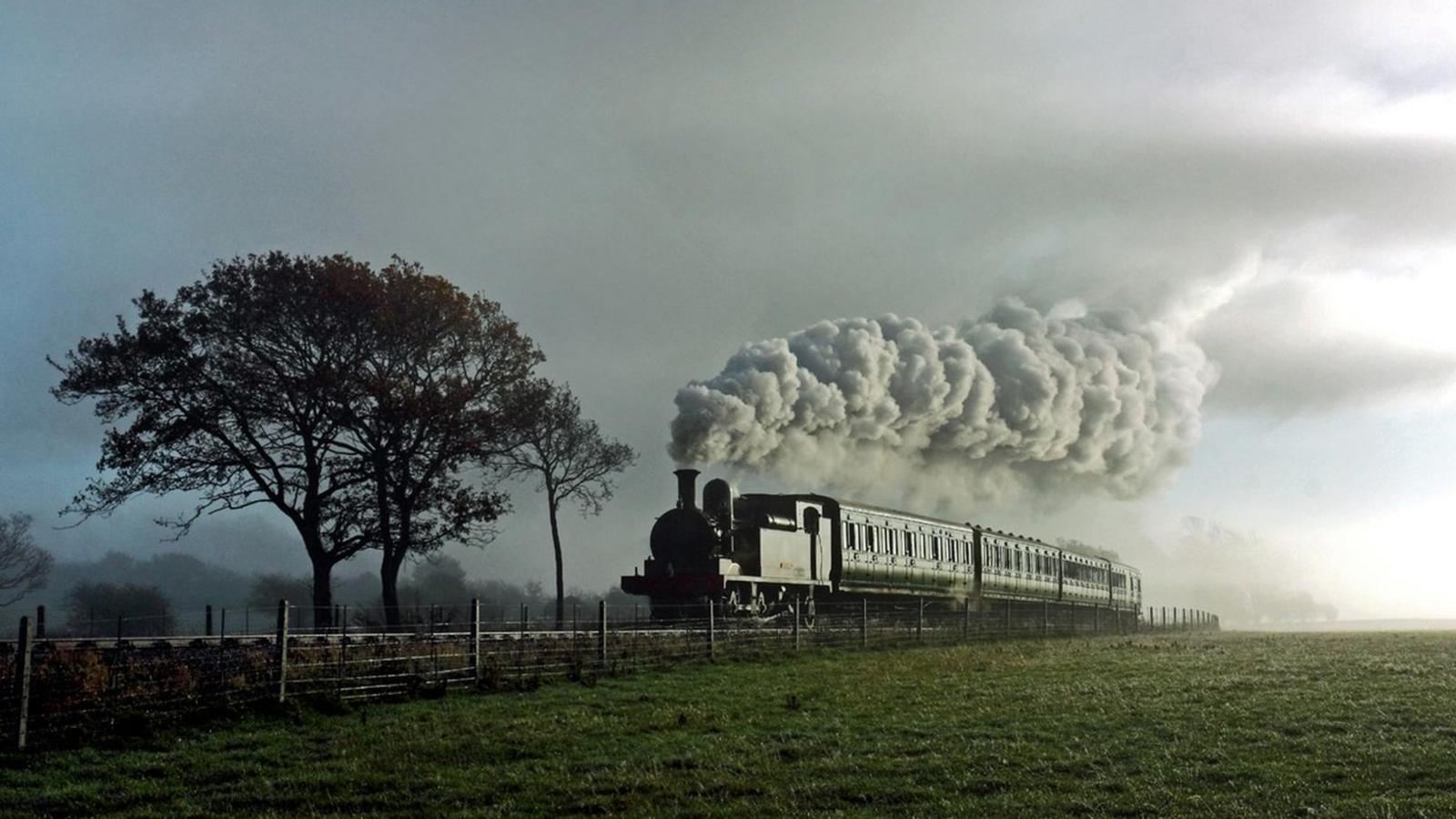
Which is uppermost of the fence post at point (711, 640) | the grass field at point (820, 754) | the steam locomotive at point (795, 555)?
the steam locomotive at point (795, 555)

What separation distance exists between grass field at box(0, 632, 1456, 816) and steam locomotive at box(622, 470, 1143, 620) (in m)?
9.81

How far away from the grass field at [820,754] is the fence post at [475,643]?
106 cm

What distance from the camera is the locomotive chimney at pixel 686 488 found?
3550cm

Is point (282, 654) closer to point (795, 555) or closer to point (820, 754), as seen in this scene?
point (820, 754)

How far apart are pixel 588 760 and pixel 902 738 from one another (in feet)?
12.9

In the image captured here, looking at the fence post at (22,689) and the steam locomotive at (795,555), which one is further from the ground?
the steam locomotive at (795,555)

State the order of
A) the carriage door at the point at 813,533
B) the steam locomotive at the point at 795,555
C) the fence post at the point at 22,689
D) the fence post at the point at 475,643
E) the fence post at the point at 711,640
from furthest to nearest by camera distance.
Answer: the carriage door at the point at 813,533
the steam locomotive at the point at 795,555
the fence post at the point at 711,640
the fence post at the point at 475,643
the fence post at the point at 22,689

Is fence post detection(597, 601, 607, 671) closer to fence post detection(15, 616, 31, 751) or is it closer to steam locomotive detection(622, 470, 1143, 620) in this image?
steam locomotive detection(622, 470, 1143, 620)

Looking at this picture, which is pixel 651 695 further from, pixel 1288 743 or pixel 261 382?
pixel 261 382

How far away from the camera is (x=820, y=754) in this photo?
1462 cm

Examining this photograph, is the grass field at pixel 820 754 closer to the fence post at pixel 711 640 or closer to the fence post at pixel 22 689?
the fence post at pixel 22 689

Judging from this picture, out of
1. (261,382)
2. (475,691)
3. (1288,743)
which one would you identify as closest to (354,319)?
(261,382)

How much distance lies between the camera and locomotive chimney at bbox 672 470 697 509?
3550 cm

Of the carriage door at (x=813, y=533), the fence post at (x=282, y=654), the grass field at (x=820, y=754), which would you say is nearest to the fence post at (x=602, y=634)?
the grass field at (x=820, y=754)
